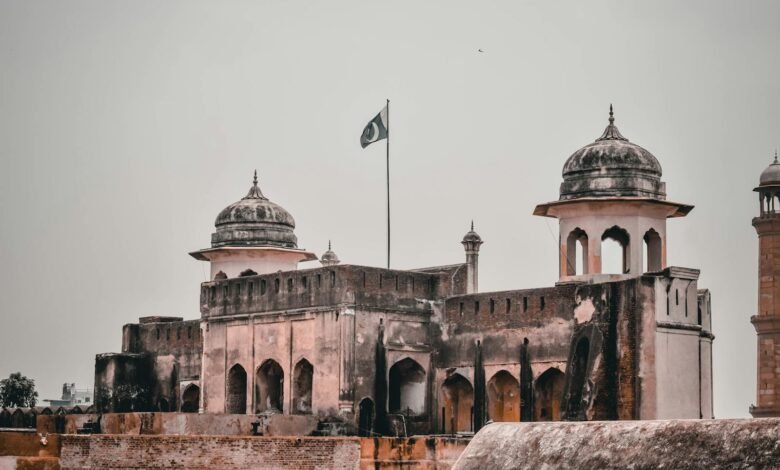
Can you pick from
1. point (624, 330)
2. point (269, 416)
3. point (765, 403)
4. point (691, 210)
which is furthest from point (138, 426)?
point (765, 403)

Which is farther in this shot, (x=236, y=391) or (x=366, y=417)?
(x=236, y=391)

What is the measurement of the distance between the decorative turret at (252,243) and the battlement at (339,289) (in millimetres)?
3817

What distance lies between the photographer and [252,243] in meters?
42.7

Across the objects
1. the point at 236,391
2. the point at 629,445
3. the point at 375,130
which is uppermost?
the point at 375,130

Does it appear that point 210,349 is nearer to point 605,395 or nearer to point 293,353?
point 293,353

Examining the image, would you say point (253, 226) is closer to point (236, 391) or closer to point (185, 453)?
point (236, 391)

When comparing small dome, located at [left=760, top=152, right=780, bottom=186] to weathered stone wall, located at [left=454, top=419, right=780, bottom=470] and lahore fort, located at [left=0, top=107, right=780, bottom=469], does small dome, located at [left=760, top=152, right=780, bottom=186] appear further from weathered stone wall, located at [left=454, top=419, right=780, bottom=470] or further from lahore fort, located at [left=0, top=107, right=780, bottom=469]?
weathered stone wall, located at [left=454, top=419, right=780, bottom=470]

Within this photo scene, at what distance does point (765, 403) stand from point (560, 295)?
20.1 metres

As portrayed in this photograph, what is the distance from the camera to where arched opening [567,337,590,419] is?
107 ft

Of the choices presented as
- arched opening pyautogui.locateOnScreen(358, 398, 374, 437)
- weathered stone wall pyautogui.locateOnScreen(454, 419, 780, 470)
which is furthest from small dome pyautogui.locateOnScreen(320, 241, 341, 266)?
weathered stone wall pyautogui.locateOnScreen(454, 419, 780, 470)

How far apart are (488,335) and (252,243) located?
9196 mm

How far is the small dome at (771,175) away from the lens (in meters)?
51.8

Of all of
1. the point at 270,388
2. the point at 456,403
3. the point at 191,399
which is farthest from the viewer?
the point at 191,399

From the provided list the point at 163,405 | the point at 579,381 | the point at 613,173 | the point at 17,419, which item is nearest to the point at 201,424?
the point at 579,381
